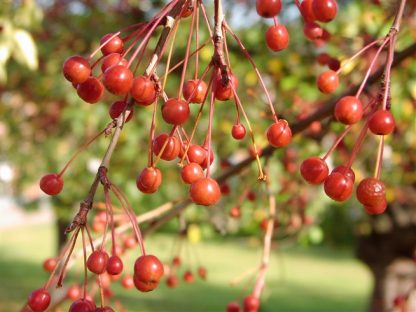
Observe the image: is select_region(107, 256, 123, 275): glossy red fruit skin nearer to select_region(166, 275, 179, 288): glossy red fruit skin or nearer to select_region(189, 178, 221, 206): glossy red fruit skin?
select_region(189, 178, 221, 206): glossy red fruit skin

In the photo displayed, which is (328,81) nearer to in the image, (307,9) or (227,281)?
(307,9)

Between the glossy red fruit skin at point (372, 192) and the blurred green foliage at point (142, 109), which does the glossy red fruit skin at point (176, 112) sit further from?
the blurred green foliage at point (142, 109)

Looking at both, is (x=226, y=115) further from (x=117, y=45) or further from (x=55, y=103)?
(x=117, y=45)

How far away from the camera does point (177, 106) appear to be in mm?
730

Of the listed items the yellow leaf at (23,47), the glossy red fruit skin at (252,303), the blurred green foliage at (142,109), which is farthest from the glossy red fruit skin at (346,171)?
the yellow leaf at (23,47)

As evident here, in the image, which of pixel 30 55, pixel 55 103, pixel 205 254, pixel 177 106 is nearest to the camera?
pixel 177 106

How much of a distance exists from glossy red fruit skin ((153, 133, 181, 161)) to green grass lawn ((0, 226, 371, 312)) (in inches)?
206

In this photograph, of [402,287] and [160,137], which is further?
[402,287]

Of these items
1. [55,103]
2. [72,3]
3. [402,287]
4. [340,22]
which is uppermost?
[72,3]

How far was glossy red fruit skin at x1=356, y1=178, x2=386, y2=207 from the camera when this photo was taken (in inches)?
30.6

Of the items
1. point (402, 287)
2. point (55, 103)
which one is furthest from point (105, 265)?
point (55, 103)

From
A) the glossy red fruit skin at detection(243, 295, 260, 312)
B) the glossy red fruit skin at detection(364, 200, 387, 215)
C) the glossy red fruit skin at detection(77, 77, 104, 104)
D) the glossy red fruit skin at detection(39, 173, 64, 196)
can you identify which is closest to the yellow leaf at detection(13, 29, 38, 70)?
the glossy red fruit skin at detection(243, 295, 260, 312)

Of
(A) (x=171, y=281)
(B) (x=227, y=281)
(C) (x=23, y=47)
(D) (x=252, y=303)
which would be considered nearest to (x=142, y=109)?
(C) (x=23, y=47)

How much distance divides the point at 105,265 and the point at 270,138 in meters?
0.24
